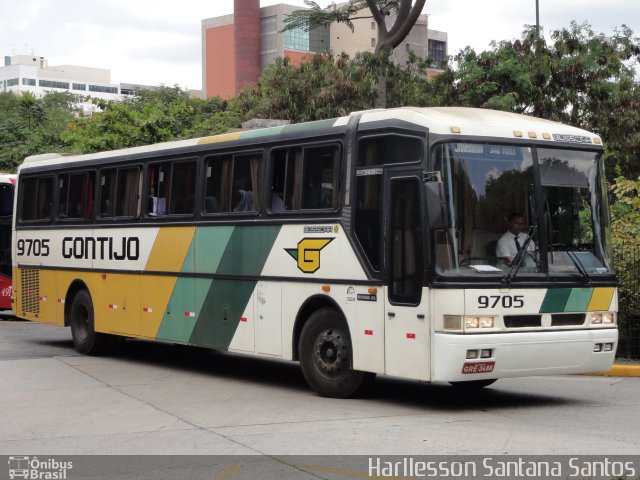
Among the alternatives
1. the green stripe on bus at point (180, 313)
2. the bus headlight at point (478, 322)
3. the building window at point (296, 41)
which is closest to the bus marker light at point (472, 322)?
the bus headlight at point (478, 322)

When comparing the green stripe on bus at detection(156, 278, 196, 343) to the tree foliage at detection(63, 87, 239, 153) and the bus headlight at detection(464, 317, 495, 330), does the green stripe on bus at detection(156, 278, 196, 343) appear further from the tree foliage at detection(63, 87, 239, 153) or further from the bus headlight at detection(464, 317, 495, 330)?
the tree foliage at detection(63, 87, 239, 153)

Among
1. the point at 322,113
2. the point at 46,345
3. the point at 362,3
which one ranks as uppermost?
the point at 362,3

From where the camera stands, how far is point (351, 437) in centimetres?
1003

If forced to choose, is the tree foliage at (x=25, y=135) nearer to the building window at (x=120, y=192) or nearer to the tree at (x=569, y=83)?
the tree at (x=569, y=83)

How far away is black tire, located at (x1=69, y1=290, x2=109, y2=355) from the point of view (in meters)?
18.7

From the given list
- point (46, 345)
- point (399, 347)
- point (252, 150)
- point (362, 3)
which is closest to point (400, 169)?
point (399, 347)

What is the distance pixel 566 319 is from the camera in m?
12.2

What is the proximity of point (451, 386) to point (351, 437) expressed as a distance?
4978mm

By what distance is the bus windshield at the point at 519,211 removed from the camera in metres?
11.7

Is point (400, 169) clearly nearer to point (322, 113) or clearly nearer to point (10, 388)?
point (10, 388)

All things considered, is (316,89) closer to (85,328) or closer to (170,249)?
(85,328)

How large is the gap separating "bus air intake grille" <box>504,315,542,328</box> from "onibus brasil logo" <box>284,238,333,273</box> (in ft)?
8.03

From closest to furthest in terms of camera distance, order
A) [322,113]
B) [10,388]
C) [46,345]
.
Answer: [10,388] → [46,345] → [322,113]

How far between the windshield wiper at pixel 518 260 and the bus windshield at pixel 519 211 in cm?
1
